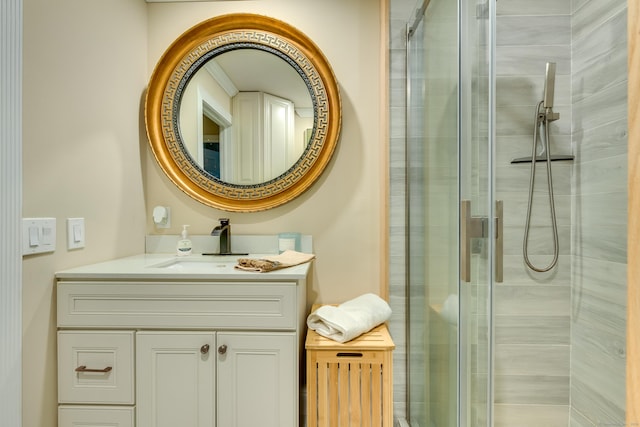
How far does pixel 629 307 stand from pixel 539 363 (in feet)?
4.14

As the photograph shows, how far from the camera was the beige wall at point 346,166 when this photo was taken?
189 centimetres

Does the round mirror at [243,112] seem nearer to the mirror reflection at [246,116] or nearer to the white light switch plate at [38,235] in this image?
the mirror reflection at [246,116]

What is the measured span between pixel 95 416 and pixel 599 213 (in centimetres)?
204

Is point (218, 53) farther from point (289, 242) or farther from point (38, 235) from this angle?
point (38, 235)

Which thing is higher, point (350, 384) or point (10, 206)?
point (10, 206)

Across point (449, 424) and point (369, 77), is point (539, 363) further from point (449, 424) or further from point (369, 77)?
point (369, 77)

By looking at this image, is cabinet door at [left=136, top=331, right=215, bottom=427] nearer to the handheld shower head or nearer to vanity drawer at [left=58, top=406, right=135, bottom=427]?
vanity drawer at [left=58, top=406, right=135, bottom=427]

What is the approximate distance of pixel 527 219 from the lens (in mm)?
1636

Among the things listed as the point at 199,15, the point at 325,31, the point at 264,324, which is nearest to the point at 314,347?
the point at 264,324

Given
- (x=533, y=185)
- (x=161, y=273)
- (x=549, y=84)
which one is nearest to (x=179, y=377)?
Result: (x=161, y=273)

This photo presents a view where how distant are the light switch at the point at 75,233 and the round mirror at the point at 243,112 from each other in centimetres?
54

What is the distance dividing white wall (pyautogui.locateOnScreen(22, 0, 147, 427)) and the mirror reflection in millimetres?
297

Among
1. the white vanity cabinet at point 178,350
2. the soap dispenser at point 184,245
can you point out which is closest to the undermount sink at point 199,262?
the soap dispenser at point 184,245

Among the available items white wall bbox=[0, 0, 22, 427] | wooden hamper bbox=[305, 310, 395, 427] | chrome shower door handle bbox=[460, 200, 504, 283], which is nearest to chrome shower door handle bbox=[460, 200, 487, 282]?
chrome shower door handle bbox=[460, 200, 504, 283]
